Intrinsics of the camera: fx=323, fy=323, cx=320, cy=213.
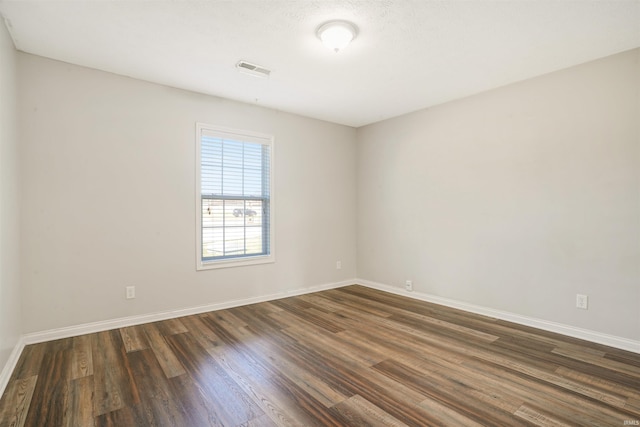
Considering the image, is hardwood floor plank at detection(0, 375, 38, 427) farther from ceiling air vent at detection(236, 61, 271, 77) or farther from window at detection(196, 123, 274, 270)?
ceiling air vent at detection(236, 61, 271, 77)

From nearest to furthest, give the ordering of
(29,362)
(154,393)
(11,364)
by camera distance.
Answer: (154,393) → (11,364) → (29,362)

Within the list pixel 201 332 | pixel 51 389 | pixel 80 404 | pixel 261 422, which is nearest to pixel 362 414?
pixel 261 422

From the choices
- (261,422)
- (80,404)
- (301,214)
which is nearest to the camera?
(261,422)

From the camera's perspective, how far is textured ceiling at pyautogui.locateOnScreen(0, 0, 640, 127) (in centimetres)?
222

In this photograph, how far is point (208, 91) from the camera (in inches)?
148

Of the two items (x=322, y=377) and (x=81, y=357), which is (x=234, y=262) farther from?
(x=322, y=377)

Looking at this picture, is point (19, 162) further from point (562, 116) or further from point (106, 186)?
point (562, 116)

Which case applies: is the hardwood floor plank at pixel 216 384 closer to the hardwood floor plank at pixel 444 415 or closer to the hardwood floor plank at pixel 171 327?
the hardwood floor plank at pixel 171 327

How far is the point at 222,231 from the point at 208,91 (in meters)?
1.67

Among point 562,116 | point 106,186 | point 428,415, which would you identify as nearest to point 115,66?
point 106,186

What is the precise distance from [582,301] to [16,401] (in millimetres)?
4466

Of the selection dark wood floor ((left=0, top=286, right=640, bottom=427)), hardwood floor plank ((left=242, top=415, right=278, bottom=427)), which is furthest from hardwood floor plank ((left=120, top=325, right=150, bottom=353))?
hardwood floor plank ((left=242, top=415, right=278, bottom=427))

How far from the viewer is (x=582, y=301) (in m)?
3.03

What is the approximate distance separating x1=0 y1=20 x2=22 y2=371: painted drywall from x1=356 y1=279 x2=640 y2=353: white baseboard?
4.12m
